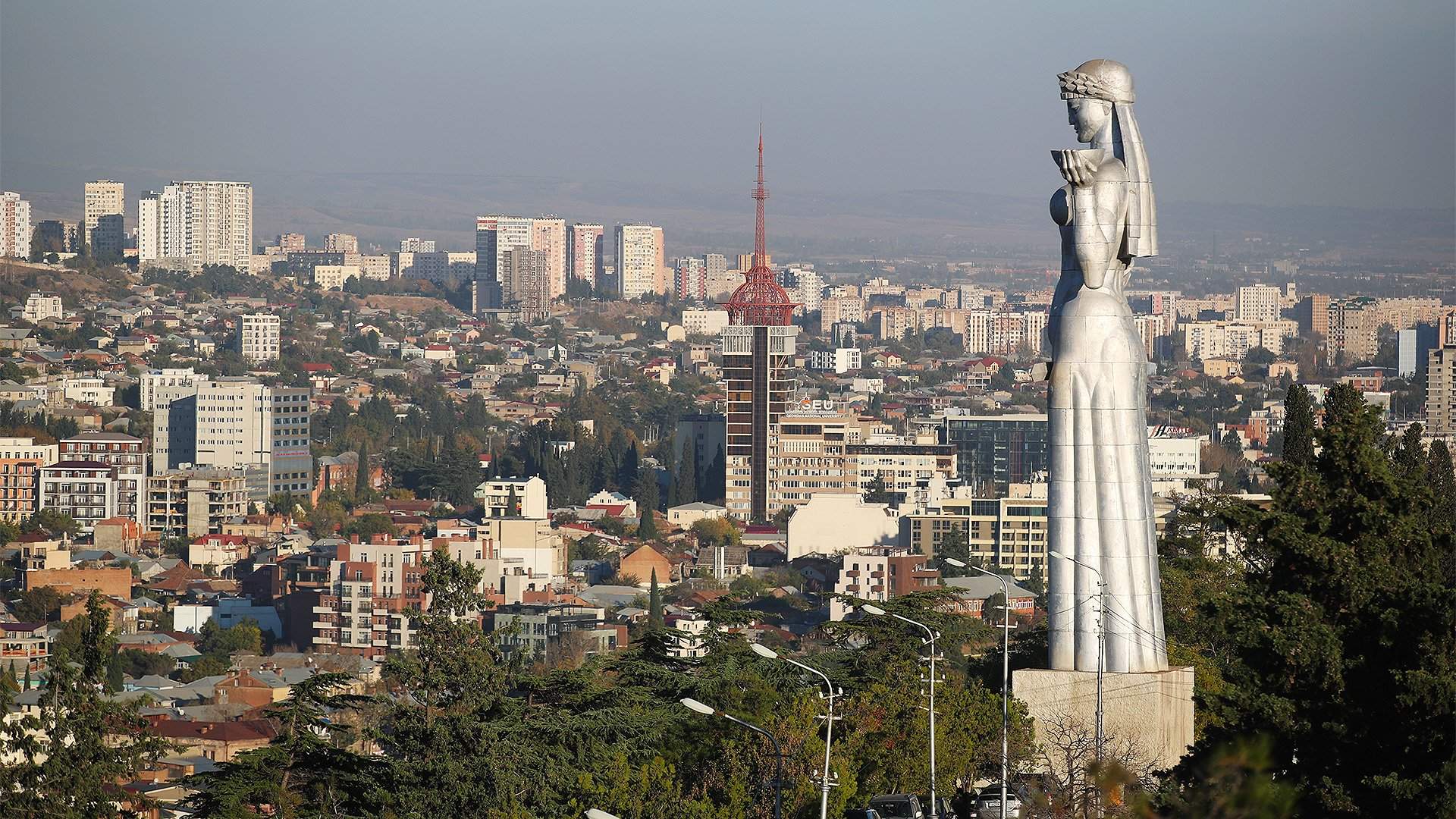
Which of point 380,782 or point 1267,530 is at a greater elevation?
point 1267,530

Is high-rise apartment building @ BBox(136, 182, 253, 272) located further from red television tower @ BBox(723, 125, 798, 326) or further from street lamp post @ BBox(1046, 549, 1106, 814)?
street lamp post @ BBox(1046, 549, 1106, 814)

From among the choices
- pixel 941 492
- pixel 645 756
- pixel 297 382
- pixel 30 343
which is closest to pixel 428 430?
pixel 297 382

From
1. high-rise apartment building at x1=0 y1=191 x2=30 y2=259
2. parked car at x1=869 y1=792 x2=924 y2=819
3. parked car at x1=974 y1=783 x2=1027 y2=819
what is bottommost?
parked car at x1=869 y1=792 x2=924 y2=819

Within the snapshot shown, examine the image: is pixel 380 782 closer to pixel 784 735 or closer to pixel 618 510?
pixel 784 735

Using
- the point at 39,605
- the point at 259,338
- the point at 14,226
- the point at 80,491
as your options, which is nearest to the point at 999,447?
the point at 80,491

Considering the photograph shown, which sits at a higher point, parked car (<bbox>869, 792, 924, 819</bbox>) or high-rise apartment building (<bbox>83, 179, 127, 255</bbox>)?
high-rise apartment building (<bbox>83, 179, 127, 255</bbox>)

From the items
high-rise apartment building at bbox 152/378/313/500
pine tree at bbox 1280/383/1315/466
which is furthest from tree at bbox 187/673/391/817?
high-rise apartment building at bbox 152/378/313/500

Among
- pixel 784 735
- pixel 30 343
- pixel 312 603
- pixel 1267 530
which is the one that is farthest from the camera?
pixel 30 343
